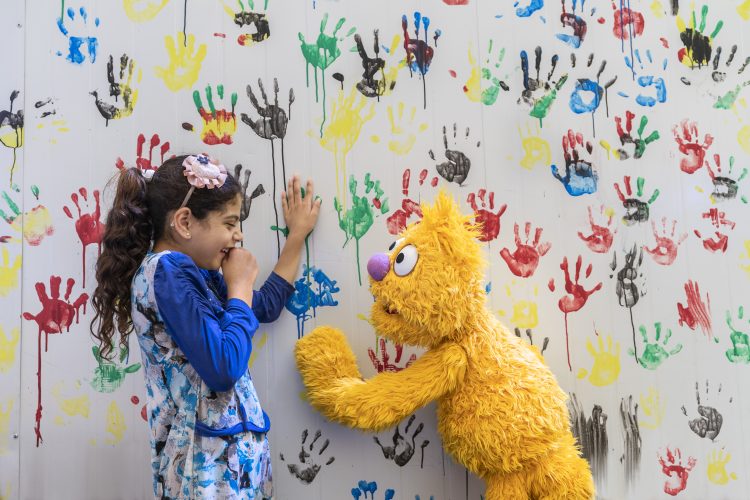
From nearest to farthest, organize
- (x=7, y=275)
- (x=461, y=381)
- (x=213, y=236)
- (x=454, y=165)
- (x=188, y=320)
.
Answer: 1. (x=188, y=320)
2. (x=213, y=236)
3. (x=461, y=381)
4. (x=7, y=275)
5. (x=454, y=165)

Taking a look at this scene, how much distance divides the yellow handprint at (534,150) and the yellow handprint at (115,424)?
108cm

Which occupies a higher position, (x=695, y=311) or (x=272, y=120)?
(x=272, y=120)

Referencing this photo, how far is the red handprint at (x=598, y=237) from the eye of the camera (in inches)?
58.1

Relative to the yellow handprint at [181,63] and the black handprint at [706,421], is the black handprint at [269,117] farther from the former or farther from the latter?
the black handprint at [706,421]

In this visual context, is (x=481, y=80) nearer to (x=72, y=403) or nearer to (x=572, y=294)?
(x=572, y=294)

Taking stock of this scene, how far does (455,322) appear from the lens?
3.91 feet

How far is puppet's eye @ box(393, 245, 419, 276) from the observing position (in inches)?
46.2

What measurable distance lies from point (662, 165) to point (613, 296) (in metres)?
0.35

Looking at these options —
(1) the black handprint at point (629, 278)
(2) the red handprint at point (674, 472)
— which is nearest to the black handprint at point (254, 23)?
(1) the black handprint at point (629, 278)

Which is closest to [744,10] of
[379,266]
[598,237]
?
[598,237]

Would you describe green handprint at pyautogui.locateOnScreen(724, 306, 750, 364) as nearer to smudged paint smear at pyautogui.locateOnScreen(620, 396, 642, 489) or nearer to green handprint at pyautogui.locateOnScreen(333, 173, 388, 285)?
smudged paint smear at pyautogui.locateOnScreen(620, 396, 642, 489)

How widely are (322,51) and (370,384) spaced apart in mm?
764

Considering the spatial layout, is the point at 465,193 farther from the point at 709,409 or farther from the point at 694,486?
the point at 694,486

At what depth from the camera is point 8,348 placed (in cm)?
133
